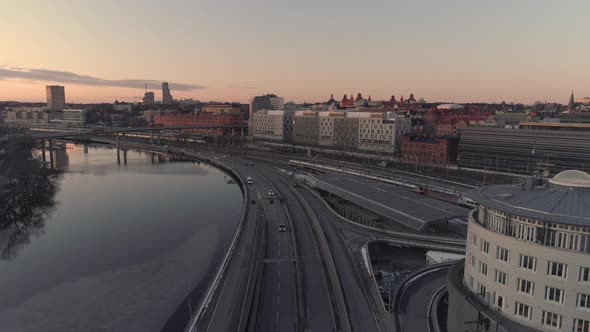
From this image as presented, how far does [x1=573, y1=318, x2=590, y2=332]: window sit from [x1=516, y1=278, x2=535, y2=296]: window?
2.14 m

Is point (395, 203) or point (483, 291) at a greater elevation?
point (483, 291)

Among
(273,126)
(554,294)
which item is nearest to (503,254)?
(554,294)

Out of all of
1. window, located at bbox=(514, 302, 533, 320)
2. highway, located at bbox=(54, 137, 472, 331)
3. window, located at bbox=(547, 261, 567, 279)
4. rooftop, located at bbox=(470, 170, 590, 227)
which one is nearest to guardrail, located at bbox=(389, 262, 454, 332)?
highway, located at bbox=(54, 137, 472, 331)

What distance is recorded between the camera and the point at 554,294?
19703 millimetres

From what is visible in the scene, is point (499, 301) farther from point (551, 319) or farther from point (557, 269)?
point (557, 269)

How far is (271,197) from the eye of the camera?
60.2 m

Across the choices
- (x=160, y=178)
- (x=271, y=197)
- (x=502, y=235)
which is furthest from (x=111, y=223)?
(x=502, y=235)

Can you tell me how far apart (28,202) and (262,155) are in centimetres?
6678

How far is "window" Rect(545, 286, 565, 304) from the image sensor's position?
770 inches

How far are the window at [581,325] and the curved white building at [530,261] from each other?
0.13 ft

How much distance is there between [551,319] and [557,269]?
8.12 feet

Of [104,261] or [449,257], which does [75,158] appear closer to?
[104,261]

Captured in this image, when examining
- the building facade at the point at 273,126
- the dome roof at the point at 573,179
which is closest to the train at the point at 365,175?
the dome roof at the point at 573,179

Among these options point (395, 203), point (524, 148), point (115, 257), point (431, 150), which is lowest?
point (115, 257)
